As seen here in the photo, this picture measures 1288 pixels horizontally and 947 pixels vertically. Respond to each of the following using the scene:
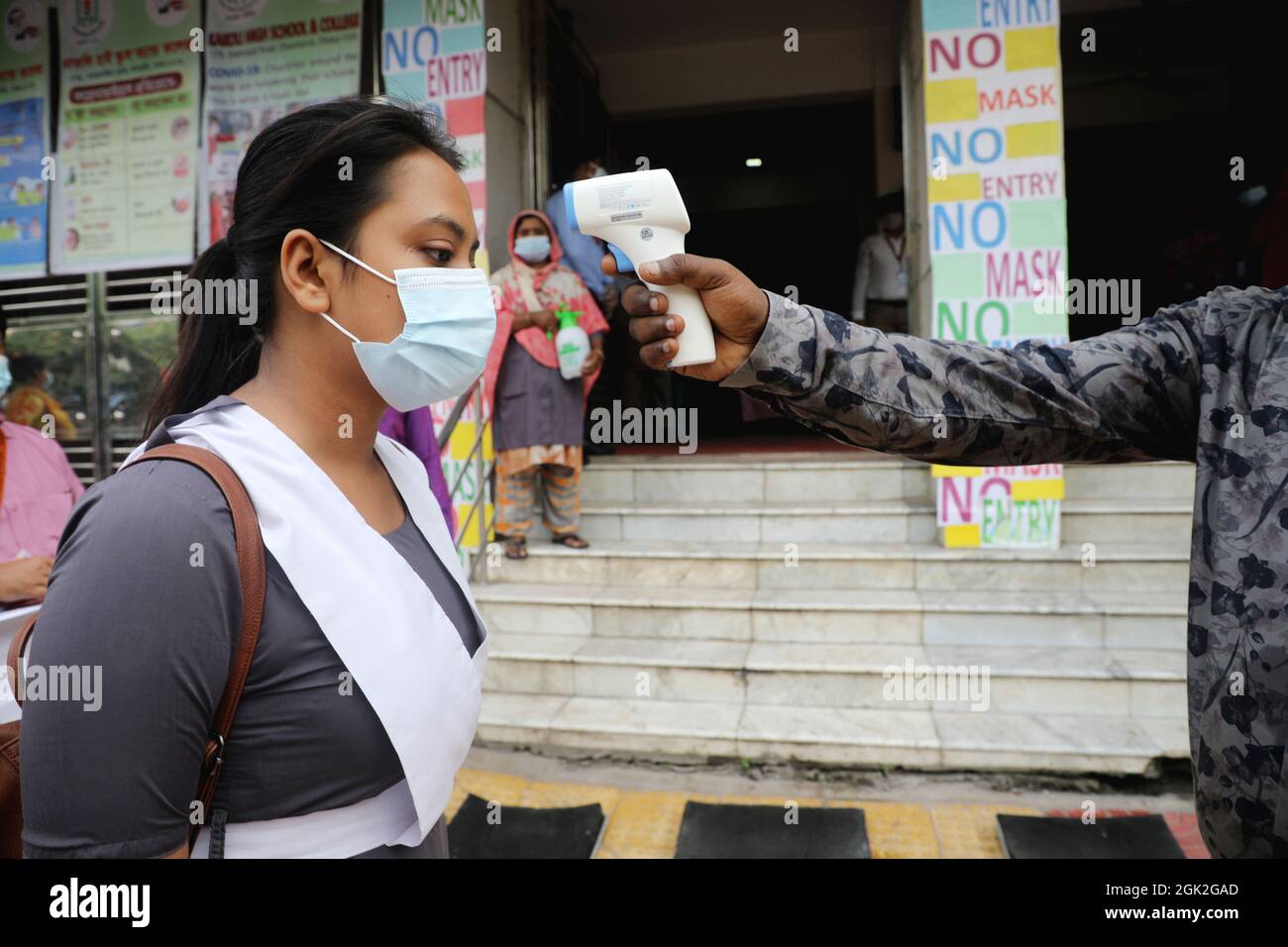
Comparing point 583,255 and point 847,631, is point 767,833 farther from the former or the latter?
point 583,255

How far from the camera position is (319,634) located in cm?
95

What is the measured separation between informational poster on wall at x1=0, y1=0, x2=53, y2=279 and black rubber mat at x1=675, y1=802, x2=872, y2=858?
537cm

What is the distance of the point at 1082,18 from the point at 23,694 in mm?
7655

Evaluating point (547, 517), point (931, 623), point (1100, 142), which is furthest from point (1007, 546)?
point (1100, 142)

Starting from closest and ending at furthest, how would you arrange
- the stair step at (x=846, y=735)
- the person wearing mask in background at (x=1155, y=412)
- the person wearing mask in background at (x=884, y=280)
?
the person wearing mask in background at (x=1155, y=412)
the stair step at (x=846, y=735)
the person wearing mask in background at (x=884, y=280)

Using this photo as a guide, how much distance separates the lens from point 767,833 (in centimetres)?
273

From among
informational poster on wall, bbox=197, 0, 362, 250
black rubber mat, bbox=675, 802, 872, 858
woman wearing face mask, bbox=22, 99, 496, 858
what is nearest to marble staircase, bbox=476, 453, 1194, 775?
black rubber mat, bbox=675, 802, 872, 858

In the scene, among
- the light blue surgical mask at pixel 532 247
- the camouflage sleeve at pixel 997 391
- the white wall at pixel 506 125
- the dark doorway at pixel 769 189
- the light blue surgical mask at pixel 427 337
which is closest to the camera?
the camouflage sleeve at pixel 997 391

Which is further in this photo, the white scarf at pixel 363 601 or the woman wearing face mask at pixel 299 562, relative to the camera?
the white scarf at pixel 363 601

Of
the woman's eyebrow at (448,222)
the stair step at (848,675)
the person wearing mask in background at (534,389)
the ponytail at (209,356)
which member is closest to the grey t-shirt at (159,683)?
the ponytail at (209,356)

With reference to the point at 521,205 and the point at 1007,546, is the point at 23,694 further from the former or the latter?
the point at 521,205

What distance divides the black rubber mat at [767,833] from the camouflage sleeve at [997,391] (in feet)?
6.19

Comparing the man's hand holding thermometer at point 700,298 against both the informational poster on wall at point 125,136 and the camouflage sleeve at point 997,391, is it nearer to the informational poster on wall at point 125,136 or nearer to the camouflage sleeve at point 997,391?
the camouflage sleeve at point 997,391

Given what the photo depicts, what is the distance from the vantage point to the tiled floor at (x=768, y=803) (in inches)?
105
